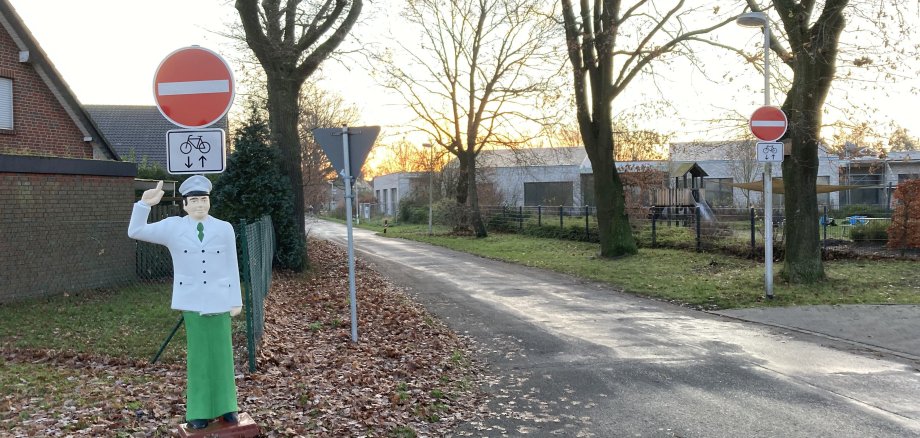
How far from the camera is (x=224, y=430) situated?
4.62 m

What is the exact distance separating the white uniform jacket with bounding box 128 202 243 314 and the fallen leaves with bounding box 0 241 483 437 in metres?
1.17

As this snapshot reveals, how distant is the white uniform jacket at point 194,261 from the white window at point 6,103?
14027mm

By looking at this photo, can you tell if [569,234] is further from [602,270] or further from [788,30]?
[788,30]

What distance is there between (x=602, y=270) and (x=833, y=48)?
7.15 m

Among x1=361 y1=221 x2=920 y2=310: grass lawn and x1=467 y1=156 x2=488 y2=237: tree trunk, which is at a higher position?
x1=467 y1=156 x2=488 y2=237: tree trunk

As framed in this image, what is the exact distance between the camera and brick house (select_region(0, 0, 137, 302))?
36.1ft

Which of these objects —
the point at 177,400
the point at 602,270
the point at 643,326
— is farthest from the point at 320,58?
the point at 177,400

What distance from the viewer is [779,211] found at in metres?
23.3

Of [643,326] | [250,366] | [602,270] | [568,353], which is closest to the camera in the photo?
[250,366]

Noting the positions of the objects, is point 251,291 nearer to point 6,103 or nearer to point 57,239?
point 57,239

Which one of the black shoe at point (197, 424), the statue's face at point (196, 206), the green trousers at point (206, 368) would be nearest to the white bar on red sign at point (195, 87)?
the statue's face at point (196, 206)

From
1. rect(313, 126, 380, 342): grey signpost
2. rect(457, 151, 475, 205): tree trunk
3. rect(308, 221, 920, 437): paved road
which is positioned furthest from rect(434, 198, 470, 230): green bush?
rect(313, 126, 380, 342): grey signpost

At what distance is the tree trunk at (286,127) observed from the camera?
15.5m

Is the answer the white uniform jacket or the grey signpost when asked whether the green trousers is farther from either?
the grey signpost
